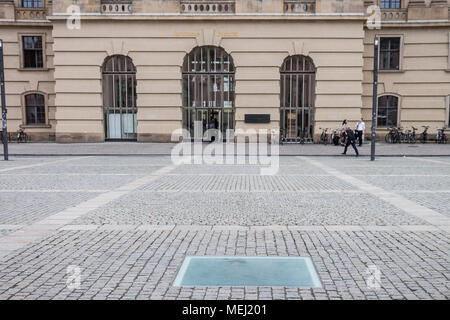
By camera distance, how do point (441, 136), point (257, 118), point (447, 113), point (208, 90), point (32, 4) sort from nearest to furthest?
1. point (257, 118)
2. point (208, 90)
3. point (441, 136)
4. point (447, 113)
5. point (32, 4)

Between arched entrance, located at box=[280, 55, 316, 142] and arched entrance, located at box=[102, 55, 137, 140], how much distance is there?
32.7 ft

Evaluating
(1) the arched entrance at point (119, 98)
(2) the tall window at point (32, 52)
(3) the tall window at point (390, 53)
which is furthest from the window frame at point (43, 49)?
(3) the tall window at point (390, 53)

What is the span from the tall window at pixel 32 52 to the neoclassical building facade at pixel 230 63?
96 centimetres

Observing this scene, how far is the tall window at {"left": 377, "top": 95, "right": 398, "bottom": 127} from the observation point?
28.1 m

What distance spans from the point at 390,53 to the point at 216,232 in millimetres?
26245

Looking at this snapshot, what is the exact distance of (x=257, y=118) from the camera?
2656 cm

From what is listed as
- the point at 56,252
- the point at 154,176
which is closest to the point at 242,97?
the point at 154,176

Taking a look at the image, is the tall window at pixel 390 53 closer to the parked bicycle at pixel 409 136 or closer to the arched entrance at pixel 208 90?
the parked bicycle at pixel 409 136

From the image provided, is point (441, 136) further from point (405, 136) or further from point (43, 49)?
point (43, 49)

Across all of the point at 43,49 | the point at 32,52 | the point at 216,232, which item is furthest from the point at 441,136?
the point at 32,52

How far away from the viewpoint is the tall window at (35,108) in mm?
28656

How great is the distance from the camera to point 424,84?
91.0 ft

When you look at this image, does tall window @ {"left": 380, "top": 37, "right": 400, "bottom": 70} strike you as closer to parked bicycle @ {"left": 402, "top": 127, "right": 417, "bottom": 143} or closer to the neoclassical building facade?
the neoclassical building facade

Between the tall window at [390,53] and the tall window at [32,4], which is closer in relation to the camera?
the tall window at [390,53]
